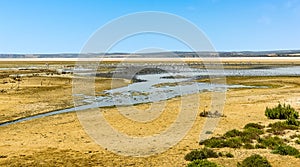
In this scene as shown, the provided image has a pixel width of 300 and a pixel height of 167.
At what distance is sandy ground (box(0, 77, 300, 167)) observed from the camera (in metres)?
14.3

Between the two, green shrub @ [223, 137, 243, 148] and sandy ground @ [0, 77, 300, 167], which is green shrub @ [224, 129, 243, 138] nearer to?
sandy ground @ [0, 77, 300, 167]

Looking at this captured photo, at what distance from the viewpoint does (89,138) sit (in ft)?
61.8

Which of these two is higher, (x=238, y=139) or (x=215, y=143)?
(x=238, y=139)

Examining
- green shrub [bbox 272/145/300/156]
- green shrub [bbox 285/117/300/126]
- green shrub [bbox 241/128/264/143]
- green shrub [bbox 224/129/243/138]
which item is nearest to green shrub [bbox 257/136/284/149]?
green shrub [bbox 241/128/264/143]

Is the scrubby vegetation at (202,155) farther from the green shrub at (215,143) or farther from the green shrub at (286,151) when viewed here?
the green shrub at (286,151)

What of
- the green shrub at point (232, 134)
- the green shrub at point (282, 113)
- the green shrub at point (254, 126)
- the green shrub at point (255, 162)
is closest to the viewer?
the green shrub at point (255, 162)

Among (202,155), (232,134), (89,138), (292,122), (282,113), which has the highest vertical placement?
(282,113)

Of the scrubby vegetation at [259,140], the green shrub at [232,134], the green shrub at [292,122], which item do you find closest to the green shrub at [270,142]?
the scrubby vegetation at [259,140]

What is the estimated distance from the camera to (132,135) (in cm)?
1934

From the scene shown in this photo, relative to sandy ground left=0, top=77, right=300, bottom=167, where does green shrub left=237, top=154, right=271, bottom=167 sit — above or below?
above

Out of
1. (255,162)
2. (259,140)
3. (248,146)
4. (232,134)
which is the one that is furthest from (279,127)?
(255,162)

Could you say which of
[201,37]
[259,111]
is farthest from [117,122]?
[259,111]

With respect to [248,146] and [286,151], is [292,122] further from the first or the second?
[286,151]

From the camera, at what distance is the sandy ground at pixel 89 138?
14266mm
